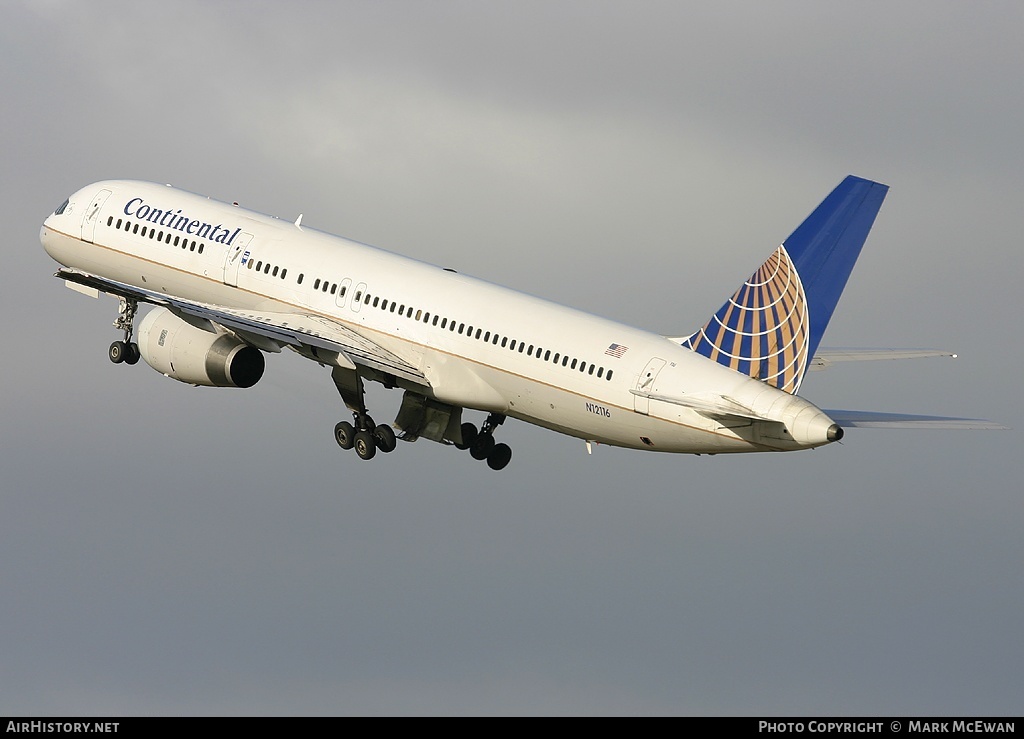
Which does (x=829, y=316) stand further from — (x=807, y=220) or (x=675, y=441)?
(x=675, y=441)

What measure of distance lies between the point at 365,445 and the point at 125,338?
9530 mm

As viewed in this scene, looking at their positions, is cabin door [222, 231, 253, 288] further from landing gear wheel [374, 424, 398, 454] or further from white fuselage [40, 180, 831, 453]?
landing gear wheel [374, 424, 398, 454]

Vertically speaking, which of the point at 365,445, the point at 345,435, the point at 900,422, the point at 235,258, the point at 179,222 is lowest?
the point at 900,422

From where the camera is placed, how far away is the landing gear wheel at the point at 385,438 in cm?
6159

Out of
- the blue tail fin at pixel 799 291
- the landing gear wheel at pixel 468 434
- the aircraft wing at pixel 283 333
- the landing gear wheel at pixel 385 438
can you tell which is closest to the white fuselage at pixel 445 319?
the aircraft wing at pixel 283 333

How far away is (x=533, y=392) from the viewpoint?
189 feet

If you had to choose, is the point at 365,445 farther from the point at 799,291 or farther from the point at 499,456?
the point at 799,291

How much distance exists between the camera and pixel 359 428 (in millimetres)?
61875

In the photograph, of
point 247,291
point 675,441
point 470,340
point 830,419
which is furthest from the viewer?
point 247,291

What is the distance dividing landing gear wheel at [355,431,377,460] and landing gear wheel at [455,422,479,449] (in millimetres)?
3666

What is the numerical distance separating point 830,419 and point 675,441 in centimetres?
490

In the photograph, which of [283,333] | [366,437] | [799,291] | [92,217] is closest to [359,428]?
[366,437]

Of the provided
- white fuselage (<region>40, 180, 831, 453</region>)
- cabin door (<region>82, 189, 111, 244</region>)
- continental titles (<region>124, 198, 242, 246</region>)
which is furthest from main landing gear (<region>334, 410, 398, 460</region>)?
cabin door (<region>82, 189, 111, 244</region>)

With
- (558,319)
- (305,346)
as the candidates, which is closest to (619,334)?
(558,319)
